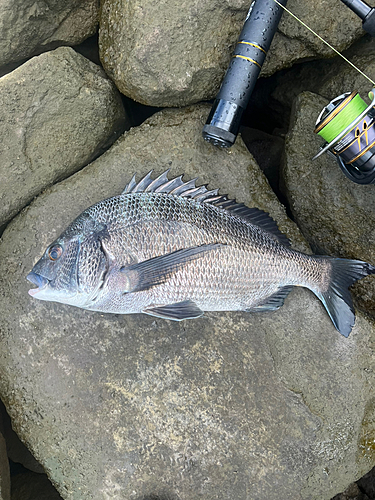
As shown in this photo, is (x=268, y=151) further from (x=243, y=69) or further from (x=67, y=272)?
(x=67, y=272)

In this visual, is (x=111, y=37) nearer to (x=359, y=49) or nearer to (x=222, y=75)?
(x=222, y=75)

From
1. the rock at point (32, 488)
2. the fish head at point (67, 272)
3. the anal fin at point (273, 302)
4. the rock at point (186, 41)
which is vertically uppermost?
the rock at point (186, 41)

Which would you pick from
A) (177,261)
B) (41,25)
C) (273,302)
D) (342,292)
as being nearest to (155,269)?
(177,261)

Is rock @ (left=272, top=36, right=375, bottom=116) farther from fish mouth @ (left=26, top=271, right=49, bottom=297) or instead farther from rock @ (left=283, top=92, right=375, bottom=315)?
fish mouth @ (left=26, top=271, right=49, bottom=297)

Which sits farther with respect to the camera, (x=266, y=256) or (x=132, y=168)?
(x=132, y=168)

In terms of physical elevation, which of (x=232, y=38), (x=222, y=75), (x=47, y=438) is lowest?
(x=47, y=438)

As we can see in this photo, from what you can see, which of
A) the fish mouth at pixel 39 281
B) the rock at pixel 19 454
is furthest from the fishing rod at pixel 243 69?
the rock at pixel 19 454

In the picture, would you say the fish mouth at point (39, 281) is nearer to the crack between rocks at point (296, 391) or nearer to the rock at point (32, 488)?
the crack between rocks at point (296, 391)

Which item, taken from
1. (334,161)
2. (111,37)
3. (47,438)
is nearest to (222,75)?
(111,37)
